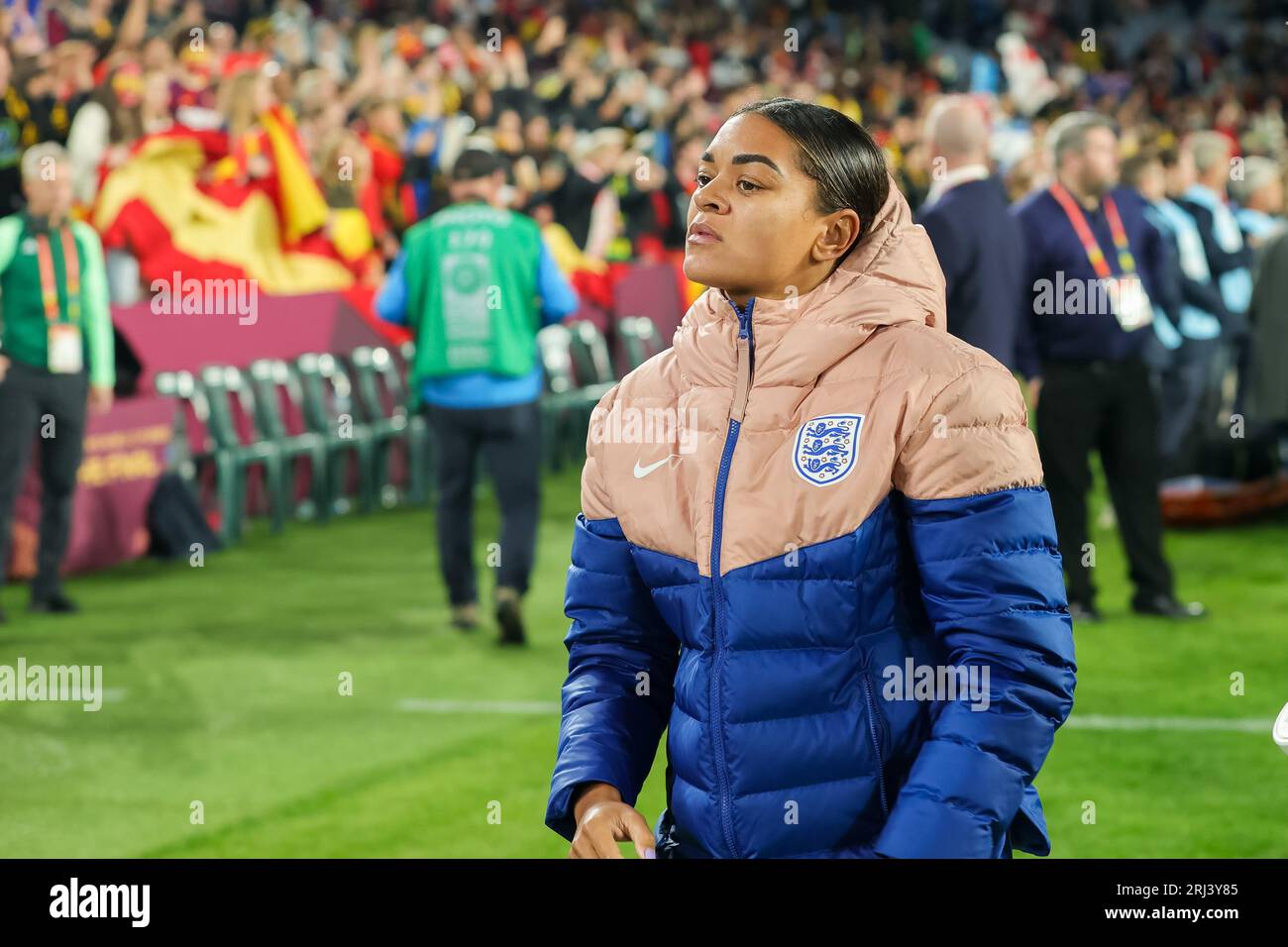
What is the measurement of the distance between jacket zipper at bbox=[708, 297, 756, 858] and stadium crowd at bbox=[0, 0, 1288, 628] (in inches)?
212

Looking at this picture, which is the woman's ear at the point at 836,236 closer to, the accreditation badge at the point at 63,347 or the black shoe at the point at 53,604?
the accreditation badge at the point at 63,347

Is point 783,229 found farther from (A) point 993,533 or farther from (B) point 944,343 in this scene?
(A) point 993,533

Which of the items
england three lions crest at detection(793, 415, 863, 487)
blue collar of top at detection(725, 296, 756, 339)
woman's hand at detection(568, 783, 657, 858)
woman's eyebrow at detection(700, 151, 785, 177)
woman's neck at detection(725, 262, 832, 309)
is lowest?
woman's hand at detection(568, 783, 657, 858)

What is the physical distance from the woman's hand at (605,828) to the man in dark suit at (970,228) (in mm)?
5397

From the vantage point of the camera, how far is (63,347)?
29.8 feet

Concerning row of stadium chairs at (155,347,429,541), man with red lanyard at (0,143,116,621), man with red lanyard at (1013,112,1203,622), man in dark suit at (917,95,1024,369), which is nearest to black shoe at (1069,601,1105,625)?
man with red lanyard at (1013,112,1203,622)

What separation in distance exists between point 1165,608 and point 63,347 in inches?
208

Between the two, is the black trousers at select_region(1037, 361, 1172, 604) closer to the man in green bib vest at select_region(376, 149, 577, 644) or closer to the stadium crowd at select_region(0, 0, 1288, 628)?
the stadium crowd at select_region(0, 0, 1288, 628)

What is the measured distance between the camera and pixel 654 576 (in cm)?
255

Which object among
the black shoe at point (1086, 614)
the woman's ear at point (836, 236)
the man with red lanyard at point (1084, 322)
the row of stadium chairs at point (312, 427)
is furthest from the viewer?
the row of stadium chairs at point (312, 427)

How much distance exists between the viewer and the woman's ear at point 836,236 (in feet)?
8.31

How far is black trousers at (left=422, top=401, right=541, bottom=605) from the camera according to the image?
848cm

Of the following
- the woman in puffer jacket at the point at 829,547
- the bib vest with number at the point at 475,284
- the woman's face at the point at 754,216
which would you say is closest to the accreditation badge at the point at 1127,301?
the bib vest with number at the point at 475,284
